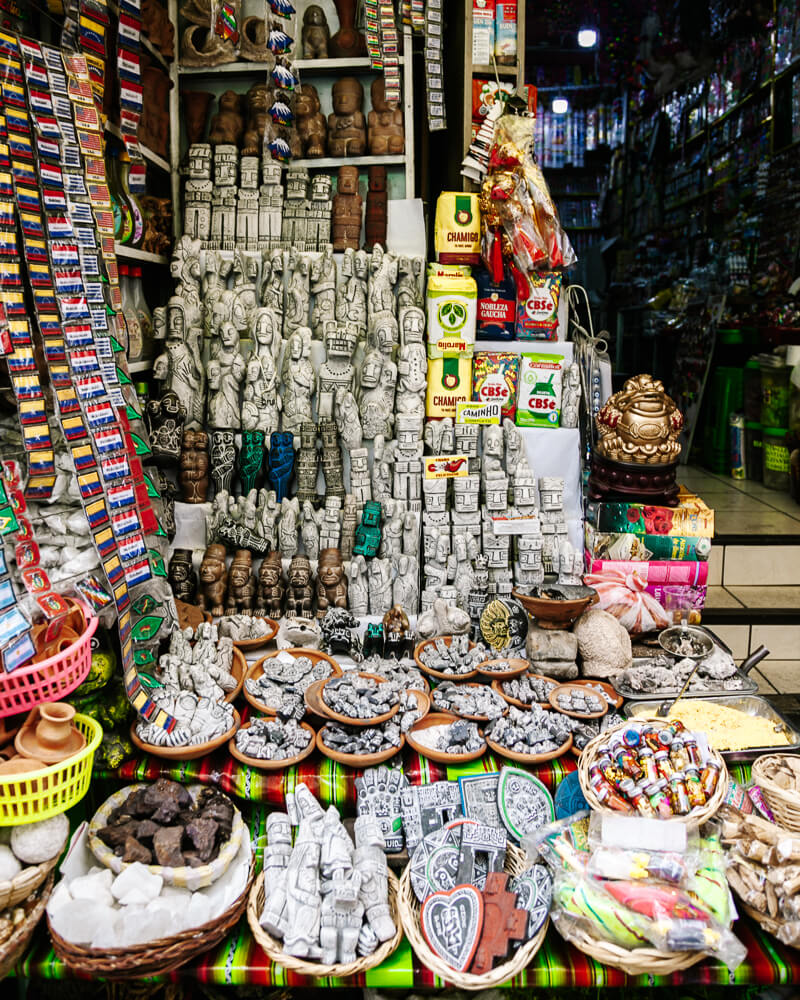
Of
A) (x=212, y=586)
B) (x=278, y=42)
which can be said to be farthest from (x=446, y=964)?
(x=278, y=42)

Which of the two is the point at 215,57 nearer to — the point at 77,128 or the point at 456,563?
the point at 77,128

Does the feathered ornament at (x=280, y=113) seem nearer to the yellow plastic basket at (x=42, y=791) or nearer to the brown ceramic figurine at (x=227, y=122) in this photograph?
the brown ceramic figurine at (x=227, y=122)

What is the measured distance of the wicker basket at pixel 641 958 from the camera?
5.96 ft

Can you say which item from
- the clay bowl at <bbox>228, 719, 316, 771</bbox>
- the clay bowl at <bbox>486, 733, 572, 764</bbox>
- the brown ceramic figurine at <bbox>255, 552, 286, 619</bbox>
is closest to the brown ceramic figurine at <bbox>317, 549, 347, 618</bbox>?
the brown ceramic figurine at <bbox>255, 552, 286, 619</bbox>

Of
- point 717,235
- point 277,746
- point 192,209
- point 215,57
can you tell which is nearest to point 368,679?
point 277,746

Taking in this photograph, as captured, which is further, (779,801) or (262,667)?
(262,667)

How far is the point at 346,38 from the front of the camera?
3.81 metres

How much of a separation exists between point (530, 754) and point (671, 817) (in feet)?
1.55

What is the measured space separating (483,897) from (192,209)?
3.07 metres

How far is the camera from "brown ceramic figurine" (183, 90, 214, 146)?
381cm

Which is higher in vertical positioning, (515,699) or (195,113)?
(195,113)

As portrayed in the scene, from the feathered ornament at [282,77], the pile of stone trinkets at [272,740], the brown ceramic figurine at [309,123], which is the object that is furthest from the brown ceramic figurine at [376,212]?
the pile of stone trinkets at [272,740]

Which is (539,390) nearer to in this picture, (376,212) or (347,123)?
(376,212)

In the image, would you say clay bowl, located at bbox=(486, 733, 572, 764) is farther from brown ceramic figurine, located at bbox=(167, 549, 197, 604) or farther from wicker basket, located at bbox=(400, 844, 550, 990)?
brown ceramic figurine, located at bbox=(167, 549, 197, 604)
